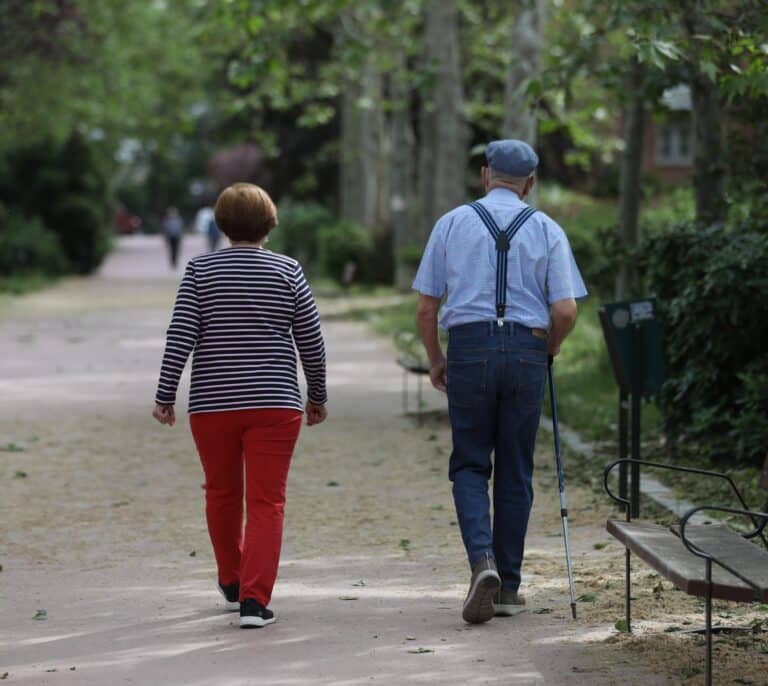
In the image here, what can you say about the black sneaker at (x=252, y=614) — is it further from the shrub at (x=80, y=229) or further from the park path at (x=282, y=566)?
the shrub at (x=80, y=229)

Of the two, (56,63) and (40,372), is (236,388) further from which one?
(56,63)

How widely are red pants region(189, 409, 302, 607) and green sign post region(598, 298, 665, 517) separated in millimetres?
2765

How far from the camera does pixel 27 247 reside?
4069cm

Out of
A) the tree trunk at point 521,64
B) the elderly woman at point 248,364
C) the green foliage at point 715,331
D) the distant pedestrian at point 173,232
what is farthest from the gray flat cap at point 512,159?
the distant pedestrian at point 173,232

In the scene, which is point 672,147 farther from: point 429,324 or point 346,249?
point 429,324

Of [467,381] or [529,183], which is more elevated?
[529,183]

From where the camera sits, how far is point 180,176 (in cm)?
10975

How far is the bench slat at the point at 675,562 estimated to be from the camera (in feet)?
16.7

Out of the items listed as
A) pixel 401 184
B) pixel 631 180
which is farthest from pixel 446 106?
pixel 631 180

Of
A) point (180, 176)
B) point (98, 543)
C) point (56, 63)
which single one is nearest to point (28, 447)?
point (98, 543)

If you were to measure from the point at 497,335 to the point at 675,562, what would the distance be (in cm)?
131

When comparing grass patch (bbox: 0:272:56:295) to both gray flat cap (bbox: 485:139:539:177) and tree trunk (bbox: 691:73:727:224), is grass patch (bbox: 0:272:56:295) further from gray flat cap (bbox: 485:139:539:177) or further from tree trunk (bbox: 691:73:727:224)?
gray flat cap (bbox: 485:139:539:177)

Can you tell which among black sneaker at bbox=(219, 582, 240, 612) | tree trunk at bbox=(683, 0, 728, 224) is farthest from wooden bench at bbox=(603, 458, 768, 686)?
tree trunk at bbox=(683, 0, 728, 224)

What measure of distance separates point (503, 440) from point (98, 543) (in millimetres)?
2910
